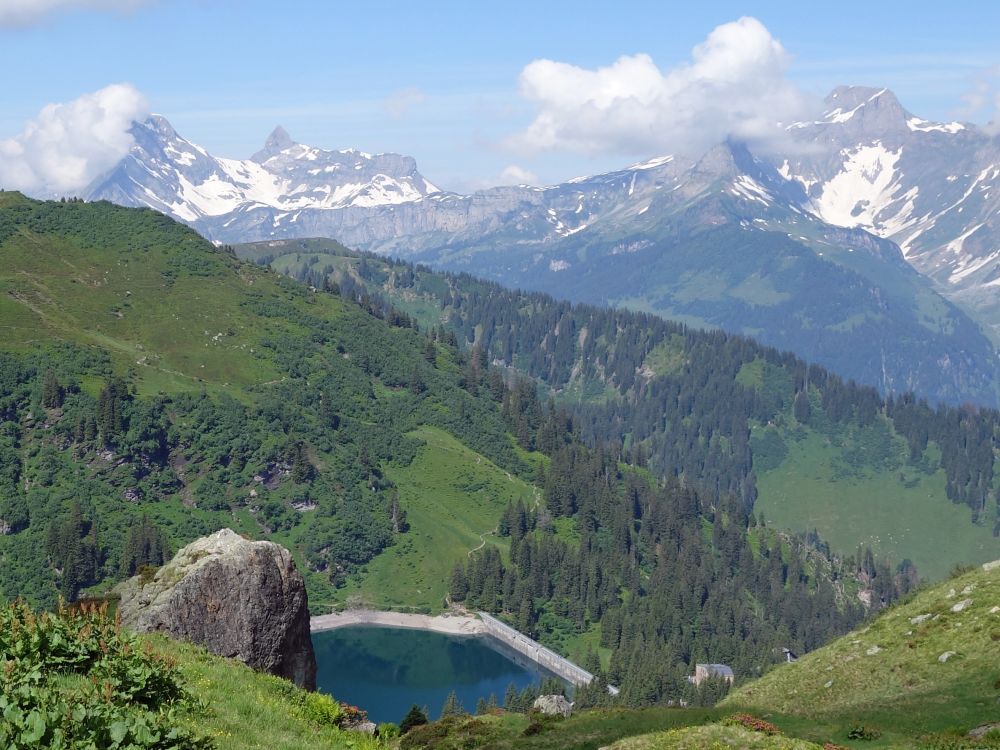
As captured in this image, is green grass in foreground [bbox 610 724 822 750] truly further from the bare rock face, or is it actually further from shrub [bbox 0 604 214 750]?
the bare rock face

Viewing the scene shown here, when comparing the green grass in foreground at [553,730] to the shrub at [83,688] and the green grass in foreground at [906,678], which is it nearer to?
the green grass in foreground at [906,678]

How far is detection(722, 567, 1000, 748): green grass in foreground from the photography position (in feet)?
193

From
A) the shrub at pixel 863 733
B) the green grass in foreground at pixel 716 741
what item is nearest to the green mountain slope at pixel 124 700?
the green grass in foreground at pixel 716 741

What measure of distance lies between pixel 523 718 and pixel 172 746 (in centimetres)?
5178

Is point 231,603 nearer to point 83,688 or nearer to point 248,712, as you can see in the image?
point 248,712

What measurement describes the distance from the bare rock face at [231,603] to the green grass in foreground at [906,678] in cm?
3005

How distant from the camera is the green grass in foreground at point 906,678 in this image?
193ft

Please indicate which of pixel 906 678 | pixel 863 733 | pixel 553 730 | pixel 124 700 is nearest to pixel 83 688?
pixel 124 700

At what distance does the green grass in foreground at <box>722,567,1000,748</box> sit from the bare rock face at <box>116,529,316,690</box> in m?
30.0

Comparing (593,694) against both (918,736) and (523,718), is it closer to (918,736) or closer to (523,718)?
(523,718)

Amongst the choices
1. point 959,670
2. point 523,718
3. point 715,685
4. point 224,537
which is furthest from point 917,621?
point 715,685

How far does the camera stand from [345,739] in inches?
1644

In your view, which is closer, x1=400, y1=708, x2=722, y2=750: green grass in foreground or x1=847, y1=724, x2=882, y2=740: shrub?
x1=847, y1=724, x2=882, y2=740: shrub

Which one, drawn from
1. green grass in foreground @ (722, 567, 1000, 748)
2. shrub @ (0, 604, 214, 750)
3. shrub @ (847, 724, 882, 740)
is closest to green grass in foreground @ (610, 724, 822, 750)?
green grass in foreground @ (722, 567, 1000, 748)
